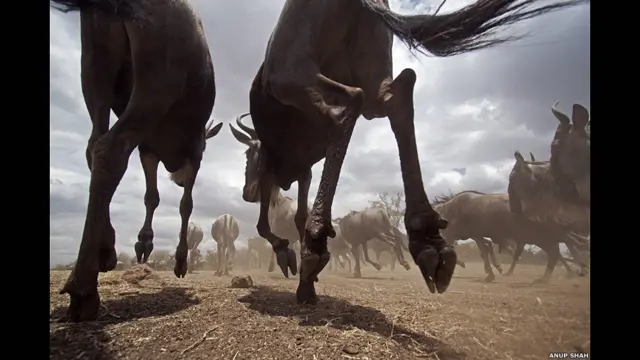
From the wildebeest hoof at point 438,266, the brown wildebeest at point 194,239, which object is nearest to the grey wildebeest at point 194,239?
the brown wildebeest at point 194,239

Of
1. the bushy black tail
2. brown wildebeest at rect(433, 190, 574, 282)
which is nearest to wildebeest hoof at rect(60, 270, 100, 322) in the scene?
the bushy black tail

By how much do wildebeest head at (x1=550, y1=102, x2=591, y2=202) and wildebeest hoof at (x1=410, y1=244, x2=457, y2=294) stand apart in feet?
2.36

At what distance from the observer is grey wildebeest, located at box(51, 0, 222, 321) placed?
90.4 inches

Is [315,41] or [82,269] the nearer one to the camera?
[82,269]

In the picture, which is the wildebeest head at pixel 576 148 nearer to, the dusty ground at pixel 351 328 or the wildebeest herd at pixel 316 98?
the wildebeest herd at pixel 316 98

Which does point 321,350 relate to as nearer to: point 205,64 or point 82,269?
point 82,269

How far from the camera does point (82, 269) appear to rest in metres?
2.27

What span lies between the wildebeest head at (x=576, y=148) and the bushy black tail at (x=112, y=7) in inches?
92.9

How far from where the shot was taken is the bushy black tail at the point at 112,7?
6.72 feet

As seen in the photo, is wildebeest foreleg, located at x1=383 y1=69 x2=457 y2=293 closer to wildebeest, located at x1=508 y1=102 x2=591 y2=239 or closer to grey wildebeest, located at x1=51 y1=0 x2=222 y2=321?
wildebeest, located at x1=508 y1=102 x2=591 y2=239

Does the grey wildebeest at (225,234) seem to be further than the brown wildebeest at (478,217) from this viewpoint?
Yes

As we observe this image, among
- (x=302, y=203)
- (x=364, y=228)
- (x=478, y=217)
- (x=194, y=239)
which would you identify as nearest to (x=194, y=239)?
(x=194, y=239)
